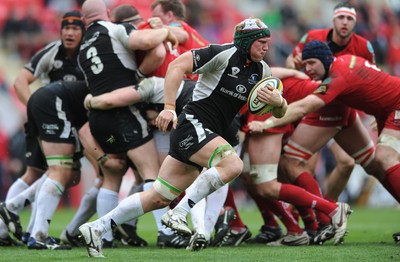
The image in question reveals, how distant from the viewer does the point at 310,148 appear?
31.3ft

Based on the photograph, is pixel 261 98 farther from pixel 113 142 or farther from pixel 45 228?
pixel 45 228

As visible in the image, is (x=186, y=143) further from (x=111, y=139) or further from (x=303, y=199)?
(x=303, y=199)

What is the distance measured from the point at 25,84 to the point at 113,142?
1.96 metres

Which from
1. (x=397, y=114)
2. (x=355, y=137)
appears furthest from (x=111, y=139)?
(x=397, y=114)

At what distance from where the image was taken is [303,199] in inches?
345

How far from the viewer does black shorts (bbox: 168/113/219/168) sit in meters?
7.23

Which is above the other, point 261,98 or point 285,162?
point 261,98

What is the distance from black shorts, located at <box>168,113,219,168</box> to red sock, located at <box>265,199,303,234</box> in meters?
2.11

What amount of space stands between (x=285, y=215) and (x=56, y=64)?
312 centimetres

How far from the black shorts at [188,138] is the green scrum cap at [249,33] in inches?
30.0

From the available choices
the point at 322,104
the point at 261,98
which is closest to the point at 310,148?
the point at 322,104

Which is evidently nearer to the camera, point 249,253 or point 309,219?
A: point 249,253

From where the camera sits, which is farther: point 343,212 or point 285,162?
point 285,162

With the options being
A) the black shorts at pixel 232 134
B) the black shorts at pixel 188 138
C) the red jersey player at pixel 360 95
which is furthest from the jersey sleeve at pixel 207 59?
the red jersey player at pixel 360 95
